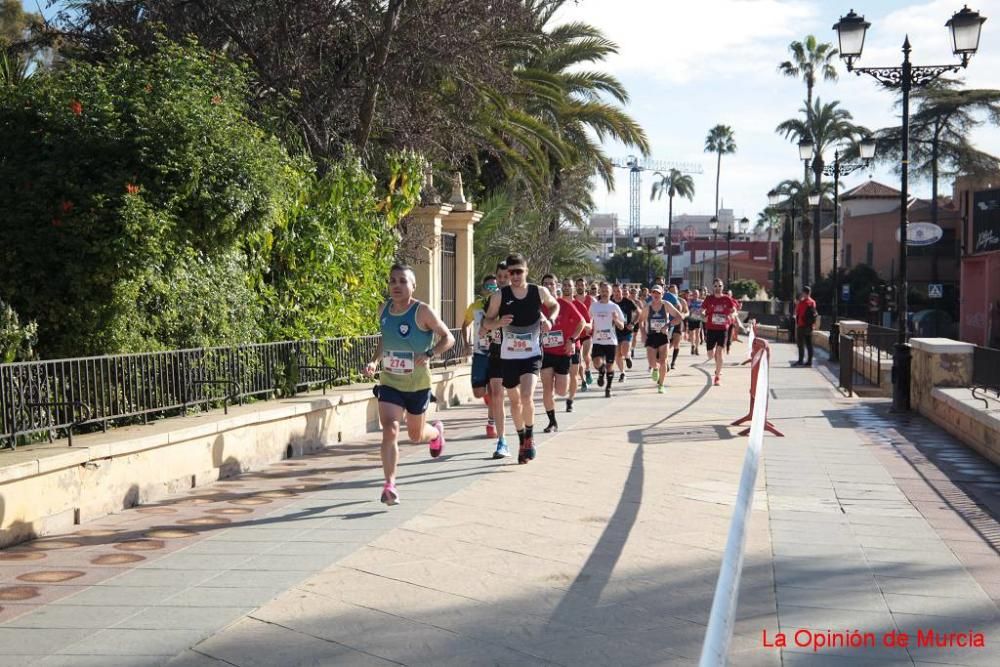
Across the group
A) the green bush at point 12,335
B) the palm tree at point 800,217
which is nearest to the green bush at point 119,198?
the green bush at point 12,335

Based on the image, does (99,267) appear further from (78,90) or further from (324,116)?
(324,116)

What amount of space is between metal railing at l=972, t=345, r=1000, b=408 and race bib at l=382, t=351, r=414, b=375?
250 inches

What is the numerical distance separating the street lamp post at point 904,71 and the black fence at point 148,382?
7.20m

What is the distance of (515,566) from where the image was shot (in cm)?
606

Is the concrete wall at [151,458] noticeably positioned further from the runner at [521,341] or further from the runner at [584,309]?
the runner at [584,309]

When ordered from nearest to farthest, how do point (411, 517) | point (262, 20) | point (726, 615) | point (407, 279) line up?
point (726, 615) → point (411, 517) → point (407, 279) → point (262, 20)

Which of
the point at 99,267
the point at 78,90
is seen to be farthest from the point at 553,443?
the point at 78,90

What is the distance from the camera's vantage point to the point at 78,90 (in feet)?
31.5

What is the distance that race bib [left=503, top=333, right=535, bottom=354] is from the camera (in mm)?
9898

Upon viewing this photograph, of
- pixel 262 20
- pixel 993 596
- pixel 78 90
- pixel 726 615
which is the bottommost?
pixel 993 596

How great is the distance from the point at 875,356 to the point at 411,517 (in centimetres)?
1692

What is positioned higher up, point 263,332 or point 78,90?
point 78,90

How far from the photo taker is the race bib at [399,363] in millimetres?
8062

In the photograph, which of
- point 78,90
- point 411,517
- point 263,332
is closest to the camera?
point 411,517
